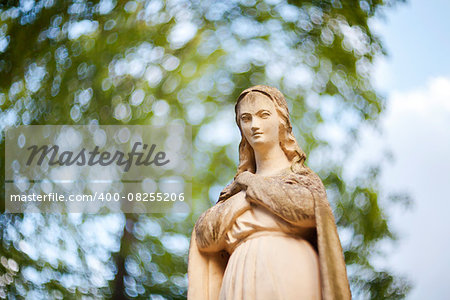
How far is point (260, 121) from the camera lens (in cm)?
601

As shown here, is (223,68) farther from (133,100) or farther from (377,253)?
(377,253)

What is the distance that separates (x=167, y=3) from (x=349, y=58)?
416 cm

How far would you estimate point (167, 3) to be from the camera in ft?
49.4

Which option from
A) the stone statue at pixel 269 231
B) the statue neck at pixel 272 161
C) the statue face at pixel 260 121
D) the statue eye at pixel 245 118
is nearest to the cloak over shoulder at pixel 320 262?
the stone statue at pixel 269 231

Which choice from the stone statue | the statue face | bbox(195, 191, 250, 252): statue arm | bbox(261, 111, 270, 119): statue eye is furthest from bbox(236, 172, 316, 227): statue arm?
bbox(261, 111, 270, 119): statue eye

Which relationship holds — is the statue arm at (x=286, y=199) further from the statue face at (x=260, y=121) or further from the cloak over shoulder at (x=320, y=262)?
the statue face at (x=260, y=121)

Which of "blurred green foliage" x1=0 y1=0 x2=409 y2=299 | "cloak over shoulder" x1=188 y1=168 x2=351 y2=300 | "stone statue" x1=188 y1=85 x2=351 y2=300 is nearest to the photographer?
"cloak over shoulder" x1=188 y1=168 x2=351 y2=300

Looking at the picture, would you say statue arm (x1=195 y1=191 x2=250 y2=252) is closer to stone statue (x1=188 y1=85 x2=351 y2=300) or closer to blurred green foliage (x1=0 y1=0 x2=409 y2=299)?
stone statue (x1=188 y1=85 x2=351 y2=300)

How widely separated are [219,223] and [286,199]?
0.64 meters

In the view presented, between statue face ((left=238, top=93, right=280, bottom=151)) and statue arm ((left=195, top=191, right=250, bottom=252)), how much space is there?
528 millimetres

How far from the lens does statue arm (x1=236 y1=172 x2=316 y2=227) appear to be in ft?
17.6

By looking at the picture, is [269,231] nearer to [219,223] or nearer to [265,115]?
[219,223]

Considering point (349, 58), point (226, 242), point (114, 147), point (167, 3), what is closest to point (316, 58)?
point (349, 58)

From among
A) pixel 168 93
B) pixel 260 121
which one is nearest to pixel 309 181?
pixel 260 121
